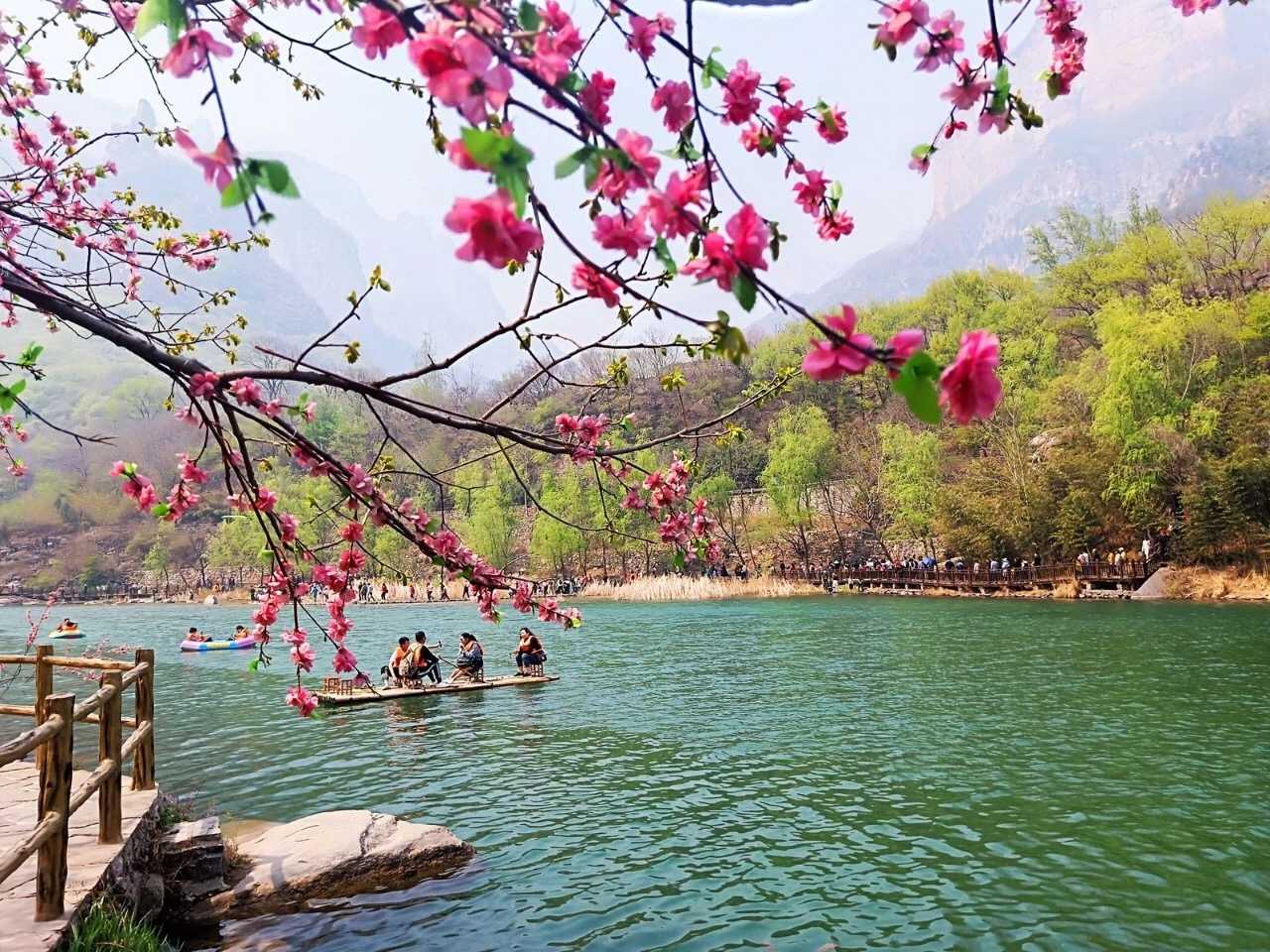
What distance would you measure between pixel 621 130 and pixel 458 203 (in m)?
0.50

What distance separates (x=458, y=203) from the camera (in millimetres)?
1650

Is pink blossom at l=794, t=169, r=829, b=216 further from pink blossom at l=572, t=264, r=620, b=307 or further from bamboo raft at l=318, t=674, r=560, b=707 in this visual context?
bamboo raft at l=318, t=674, r=560, b=707

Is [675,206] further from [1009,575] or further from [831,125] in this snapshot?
[1009,575]

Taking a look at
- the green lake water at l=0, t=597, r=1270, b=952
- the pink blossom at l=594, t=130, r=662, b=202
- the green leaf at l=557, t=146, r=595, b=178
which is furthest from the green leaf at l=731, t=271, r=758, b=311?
the green lake water at l=0, t=597, r=1270, b=952

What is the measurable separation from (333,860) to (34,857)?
253 centimetres

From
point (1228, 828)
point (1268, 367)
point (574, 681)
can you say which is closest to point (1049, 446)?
point (1268, 367)

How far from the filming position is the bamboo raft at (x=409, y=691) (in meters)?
18.0

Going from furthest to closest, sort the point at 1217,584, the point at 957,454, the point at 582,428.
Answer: the point at 957,454 → the point at 1217,584 → the point at 582,428

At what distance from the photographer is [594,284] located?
2.57 meters

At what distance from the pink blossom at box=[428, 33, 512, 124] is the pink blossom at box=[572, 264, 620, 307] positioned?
0.87 m

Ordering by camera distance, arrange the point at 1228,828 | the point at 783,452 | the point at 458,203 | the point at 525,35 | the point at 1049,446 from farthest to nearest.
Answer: the point at 783,452, the point at 1049,446, the point at 1228,828, the point at 525,35, the point at 458,203

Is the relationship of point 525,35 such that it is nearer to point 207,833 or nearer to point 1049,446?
point 207,833

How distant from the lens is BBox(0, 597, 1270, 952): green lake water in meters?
7.20

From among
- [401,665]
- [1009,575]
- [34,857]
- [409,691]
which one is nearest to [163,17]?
[34,857]
